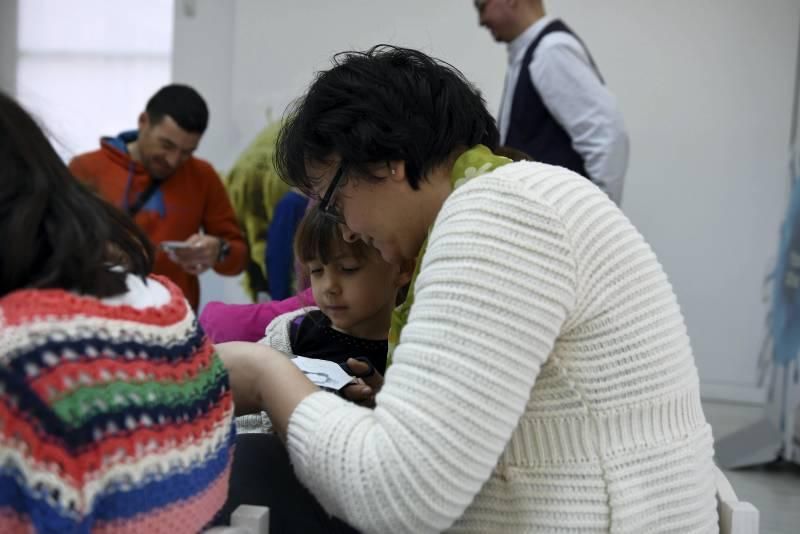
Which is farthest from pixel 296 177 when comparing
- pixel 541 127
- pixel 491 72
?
pixel 491 72

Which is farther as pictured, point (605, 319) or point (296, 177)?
point (296, 177)

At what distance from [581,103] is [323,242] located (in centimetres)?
142

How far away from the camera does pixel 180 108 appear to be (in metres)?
3.32

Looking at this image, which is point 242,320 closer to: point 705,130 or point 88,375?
point 88,375

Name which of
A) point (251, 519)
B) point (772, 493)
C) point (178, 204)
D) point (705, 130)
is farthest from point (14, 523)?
point (705, 130)

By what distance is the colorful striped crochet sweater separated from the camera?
0.68 m

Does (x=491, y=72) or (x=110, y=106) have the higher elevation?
(x=491, y=72)

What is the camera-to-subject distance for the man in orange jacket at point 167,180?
324 cm

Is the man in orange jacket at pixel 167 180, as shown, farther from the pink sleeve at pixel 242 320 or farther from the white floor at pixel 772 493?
the white floor at pixel 772 493

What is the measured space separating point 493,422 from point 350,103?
18.2 inches

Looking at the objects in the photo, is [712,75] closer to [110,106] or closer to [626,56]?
[626,56]

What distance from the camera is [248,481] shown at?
3.88 ft

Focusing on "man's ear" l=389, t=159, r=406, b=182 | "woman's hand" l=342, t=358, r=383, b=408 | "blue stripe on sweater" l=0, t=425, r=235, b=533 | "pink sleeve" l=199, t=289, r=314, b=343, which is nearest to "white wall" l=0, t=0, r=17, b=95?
"pink sleeve" l=199, t=289, r=314, b=343

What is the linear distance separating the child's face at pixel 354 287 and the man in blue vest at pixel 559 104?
1309 mm
